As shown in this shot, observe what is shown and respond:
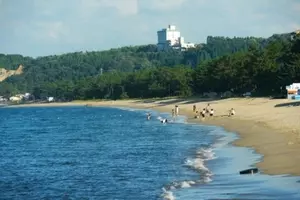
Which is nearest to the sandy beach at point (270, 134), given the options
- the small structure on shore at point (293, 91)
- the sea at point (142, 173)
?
the sea at point (142, 173)

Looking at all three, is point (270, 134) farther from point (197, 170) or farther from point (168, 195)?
point (168, 195)

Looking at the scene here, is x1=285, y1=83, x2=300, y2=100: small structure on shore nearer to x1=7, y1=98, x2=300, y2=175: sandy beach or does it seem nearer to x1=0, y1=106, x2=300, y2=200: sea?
x1=7, y1=98, x2=300, y2=175: sandy beach

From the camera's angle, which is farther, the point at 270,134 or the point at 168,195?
the point at 270,134

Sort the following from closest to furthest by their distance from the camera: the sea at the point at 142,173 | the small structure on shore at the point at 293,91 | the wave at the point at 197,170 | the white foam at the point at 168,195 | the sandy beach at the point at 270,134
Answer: the white foam at the point at 168,195
the sea at the point at 142,173
the wave at the point at 197,170
the sandy beach at the point at 270,134
the small structure on shore at the point at 293,91

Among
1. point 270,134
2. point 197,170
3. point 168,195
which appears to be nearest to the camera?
point 168,195

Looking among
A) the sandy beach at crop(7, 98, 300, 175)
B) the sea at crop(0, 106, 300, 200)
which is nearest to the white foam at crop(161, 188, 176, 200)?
the sea at crop(0, 106, 300, 200)

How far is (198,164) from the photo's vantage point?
30.0 meters

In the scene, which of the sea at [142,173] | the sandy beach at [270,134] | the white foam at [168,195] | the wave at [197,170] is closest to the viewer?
the white foam at [168,195]

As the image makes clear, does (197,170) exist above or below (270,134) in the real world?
below

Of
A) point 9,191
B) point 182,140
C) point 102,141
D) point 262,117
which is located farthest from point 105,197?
point 262,117

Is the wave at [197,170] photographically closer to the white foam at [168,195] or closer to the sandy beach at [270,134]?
the white foam at [168,195]

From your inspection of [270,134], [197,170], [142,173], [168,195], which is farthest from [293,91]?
[168,195]

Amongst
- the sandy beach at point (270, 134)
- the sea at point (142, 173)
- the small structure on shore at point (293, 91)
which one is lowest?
the sea at point (142, 173)

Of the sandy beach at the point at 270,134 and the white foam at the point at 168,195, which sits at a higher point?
the sandy beach at the point at 270,134
